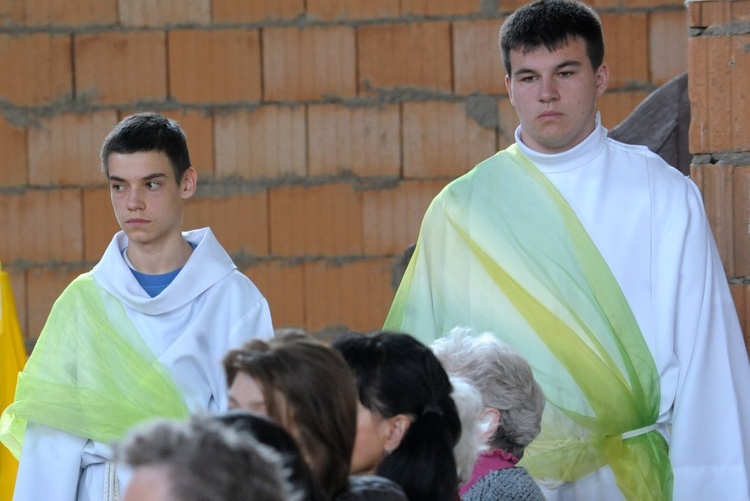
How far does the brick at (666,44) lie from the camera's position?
4.93 meters

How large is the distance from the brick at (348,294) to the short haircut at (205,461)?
3.78m

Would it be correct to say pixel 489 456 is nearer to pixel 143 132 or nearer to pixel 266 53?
pixel 143 132

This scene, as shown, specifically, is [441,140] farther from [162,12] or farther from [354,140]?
[162,12]

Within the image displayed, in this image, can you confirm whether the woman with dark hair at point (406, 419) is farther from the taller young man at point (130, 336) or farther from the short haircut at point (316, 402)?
the taller young man at point (130, 336)

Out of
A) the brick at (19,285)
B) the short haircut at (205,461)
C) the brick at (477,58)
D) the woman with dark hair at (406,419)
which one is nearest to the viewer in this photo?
the short haircut at (205,461)

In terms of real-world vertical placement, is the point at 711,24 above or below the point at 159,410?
above

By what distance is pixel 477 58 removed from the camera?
16.6ft

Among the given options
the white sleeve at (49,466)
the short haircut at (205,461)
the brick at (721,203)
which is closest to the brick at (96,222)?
the white sleeve at (49,466)

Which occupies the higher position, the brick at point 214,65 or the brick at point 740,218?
the brick at point 214,65

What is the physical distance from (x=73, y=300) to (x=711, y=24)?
59.0 inches

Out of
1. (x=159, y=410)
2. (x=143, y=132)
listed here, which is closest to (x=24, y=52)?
(x=143, y=132)

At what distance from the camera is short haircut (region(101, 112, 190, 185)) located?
10.6 feet

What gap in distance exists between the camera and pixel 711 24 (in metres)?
3.10

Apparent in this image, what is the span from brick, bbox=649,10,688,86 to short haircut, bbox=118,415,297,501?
3.83 metres
